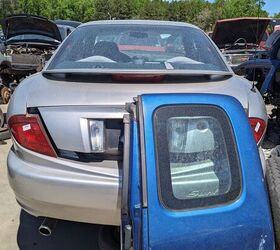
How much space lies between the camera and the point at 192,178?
219 cm

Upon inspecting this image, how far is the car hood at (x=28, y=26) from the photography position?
31.7 feet

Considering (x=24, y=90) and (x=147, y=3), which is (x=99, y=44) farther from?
(x=147, y=3)

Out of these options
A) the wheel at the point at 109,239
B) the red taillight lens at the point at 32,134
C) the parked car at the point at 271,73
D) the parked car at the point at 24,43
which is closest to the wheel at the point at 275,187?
the wheel at the point at 109,239

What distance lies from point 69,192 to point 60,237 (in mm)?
1106

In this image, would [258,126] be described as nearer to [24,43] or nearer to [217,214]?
[217,214]

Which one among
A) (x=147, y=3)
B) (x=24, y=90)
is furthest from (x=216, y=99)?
(x=147, y=3)

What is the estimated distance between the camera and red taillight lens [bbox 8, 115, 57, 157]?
2699mm

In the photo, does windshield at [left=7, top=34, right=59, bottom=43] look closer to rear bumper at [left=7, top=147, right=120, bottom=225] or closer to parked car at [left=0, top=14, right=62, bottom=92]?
parked car at [left=0, top=14, right=62, bottom=92]

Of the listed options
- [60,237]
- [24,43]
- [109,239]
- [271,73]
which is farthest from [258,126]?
[24,43]

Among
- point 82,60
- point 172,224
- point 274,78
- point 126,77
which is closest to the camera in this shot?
point 172,224

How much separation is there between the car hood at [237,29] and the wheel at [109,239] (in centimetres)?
785

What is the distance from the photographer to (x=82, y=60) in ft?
11.2

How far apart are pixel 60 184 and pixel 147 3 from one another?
88446 mm

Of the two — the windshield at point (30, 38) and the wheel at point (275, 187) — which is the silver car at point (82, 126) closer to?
the wheel at point (275, 187)
